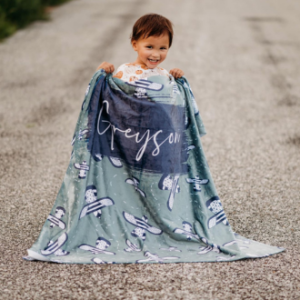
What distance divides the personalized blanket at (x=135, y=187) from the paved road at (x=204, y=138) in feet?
0.46

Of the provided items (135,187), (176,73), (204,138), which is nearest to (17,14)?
(204,138)

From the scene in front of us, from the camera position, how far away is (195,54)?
8.10 meters

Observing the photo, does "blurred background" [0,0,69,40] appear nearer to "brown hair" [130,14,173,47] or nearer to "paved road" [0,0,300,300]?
"paved road" [0,0,300,300]

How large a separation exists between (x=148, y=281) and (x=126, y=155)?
75 centimetres

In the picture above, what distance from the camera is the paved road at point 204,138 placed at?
2.33m

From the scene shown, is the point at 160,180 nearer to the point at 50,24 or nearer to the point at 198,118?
the point at 198,118

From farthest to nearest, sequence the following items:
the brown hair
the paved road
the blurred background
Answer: the blurred background < the brown hair < the paved road

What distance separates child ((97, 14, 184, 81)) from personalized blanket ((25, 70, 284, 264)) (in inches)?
2.4

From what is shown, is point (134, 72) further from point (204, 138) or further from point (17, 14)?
point (17, 14)

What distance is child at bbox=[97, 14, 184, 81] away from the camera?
8.02 ft

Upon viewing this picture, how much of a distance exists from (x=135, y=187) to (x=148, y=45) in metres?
0.86

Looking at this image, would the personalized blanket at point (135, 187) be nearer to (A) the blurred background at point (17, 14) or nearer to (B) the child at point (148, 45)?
(B) the child at point (148, 45)

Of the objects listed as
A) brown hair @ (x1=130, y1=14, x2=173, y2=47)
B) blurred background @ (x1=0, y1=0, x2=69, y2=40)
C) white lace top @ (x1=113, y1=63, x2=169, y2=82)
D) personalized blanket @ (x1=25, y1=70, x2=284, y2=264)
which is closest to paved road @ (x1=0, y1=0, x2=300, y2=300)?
personalized blanket @ (x1=25, y1=70, x2=284, y2=264)

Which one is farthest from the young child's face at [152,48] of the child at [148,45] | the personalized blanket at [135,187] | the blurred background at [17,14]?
the blurred background at [17,14]
